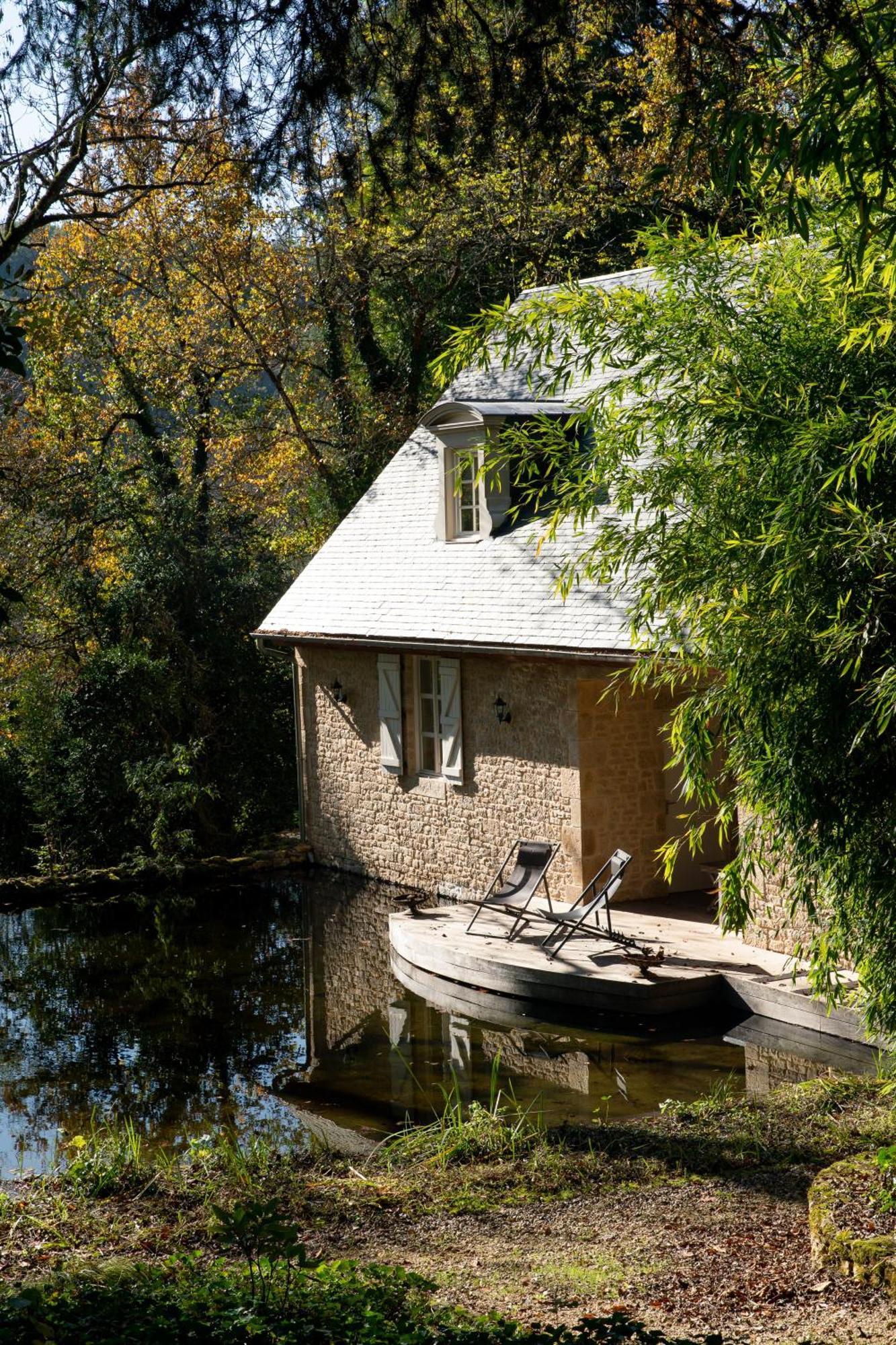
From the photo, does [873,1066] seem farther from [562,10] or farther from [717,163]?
[562,10]

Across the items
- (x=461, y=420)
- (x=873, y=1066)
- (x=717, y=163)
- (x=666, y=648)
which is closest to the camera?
(x=717, y=163)

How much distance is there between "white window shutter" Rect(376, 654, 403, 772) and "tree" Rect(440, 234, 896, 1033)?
7.26 m

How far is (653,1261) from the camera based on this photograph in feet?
16.7

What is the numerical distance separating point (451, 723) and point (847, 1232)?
8.33m

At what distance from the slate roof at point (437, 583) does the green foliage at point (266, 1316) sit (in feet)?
21.2

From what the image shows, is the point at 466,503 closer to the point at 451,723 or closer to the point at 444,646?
the point at 444,646

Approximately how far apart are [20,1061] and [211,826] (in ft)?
21.9

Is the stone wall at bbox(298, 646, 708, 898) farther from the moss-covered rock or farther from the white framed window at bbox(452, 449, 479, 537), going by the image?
the moss-covered rock

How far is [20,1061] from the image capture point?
9.08 meters

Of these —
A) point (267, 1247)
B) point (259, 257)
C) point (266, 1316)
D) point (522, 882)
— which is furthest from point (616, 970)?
point (259, 257)

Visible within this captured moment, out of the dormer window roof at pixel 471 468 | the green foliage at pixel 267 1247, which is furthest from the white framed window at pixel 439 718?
the green foliage at pixel 267 1247

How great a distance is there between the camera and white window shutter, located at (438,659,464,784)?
1278 cm

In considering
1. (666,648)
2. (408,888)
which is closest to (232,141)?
(666,648)

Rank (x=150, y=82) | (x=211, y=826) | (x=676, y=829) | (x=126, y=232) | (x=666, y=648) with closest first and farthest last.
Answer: (x=150, y=82), (x=666, y=648), (x=676, y=829), (x=211, y=826), (x=126, y=232)
